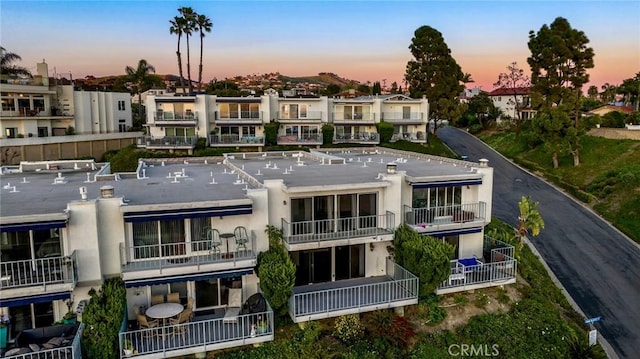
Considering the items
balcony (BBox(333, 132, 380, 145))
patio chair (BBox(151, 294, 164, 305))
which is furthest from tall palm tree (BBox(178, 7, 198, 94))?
patio chair (BBox(151, 294, 164, 305))

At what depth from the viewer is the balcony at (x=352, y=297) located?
18.8 metres

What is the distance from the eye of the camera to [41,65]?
6394 cm

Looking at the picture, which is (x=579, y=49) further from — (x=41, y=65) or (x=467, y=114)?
(x=41, y=65)

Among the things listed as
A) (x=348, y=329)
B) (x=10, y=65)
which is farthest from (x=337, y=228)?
(x=10, y=65)

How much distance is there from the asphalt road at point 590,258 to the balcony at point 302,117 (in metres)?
24.6

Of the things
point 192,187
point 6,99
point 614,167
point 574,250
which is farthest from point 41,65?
point 614,167

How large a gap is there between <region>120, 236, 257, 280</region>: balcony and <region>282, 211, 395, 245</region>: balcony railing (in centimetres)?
183

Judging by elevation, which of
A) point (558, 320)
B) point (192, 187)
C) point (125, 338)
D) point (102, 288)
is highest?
point (192, 187)

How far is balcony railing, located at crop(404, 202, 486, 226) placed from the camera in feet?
74.1

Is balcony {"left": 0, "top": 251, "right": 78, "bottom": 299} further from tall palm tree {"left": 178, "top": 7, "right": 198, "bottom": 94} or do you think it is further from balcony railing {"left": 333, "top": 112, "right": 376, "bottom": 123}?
tall palm tree {"left": 178, "top": 7, "right": 198, "bottom": 94}

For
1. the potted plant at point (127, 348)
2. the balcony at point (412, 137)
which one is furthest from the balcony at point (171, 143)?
the potted plant at point (127, 348)

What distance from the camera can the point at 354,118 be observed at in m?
63.2

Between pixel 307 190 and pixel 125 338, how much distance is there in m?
8.97

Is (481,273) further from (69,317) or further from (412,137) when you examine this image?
(412,137)
